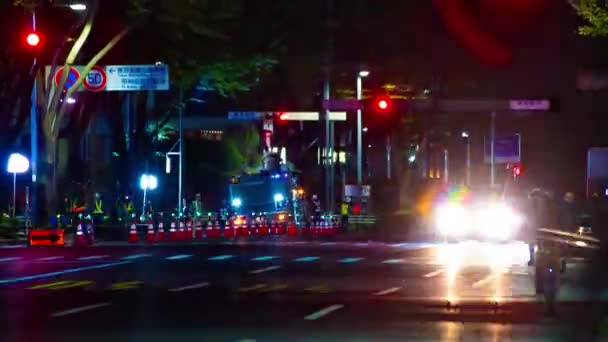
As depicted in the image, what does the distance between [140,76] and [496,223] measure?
45.0 feet

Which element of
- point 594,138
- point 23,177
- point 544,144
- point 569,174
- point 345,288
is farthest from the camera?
point 544,144

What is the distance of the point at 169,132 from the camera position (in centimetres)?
6384

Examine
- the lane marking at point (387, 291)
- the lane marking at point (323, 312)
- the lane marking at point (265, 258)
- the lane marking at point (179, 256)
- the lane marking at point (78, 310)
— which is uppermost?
the lane marking at point (179, 256)

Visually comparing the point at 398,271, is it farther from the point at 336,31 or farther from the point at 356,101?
the point at 336,31

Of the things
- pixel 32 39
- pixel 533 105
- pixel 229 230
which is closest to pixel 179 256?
pixel 32 39

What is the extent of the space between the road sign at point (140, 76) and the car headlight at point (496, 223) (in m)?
12.6

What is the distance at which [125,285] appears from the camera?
20.7 meters

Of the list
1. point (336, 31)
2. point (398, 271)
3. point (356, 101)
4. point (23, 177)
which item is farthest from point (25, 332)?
point (23, 177)

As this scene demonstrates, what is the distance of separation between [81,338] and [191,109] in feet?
192

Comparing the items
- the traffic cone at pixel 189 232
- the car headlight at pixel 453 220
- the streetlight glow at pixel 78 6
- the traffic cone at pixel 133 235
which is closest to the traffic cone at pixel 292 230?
the traffic cone at pixel 189 232

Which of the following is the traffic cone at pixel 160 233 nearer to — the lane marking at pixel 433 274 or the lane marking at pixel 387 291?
the lane marking at pixel 433 274

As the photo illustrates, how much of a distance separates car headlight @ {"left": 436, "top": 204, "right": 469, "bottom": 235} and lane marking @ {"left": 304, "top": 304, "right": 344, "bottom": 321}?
25064 mm

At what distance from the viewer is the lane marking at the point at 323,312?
15.9 metres

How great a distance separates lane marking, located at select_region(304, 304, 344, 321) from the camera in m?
15.9
